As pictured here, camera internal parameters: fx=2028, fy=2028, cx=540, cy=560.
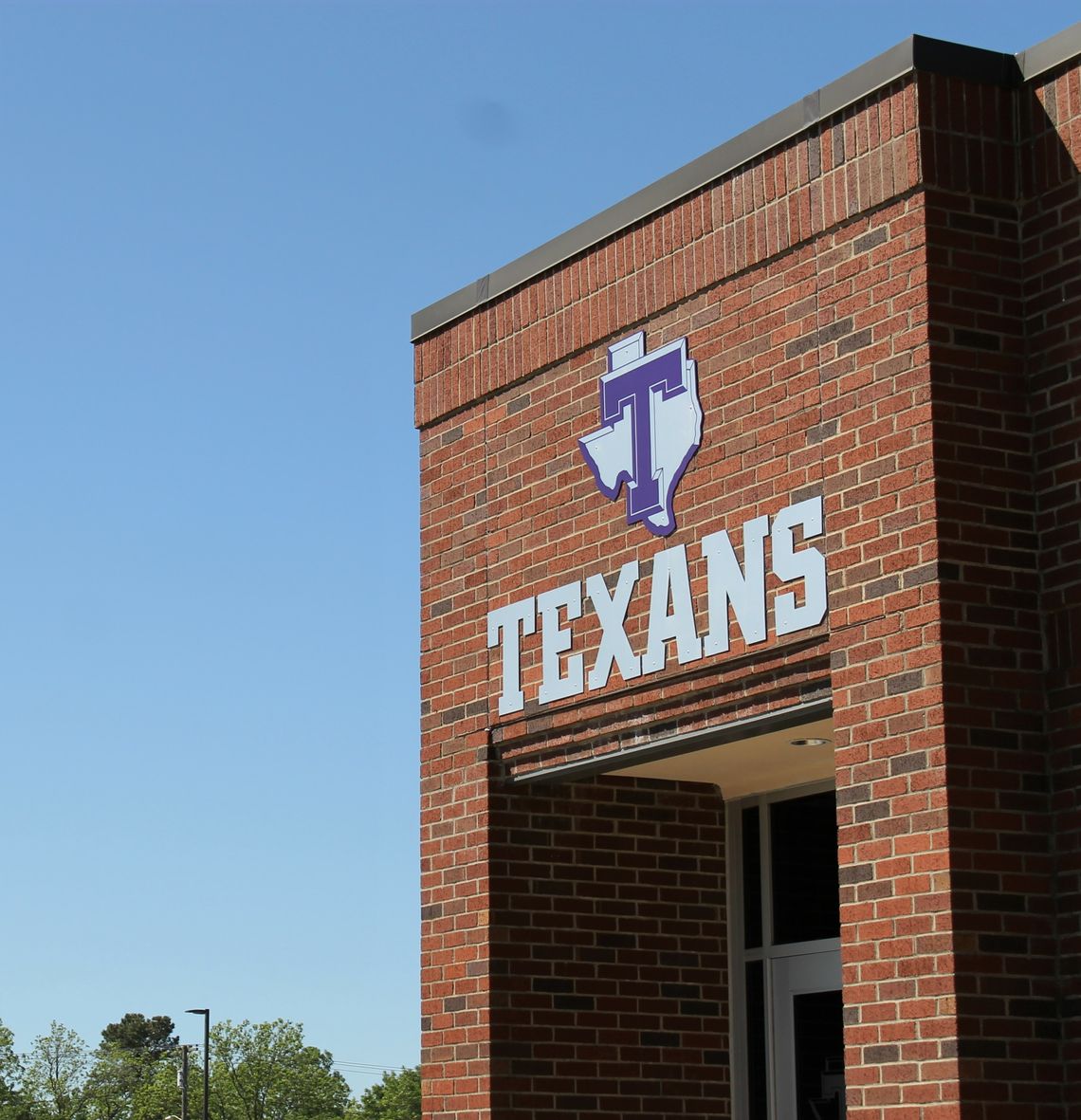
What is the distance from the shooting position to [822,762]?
11805 millimetres

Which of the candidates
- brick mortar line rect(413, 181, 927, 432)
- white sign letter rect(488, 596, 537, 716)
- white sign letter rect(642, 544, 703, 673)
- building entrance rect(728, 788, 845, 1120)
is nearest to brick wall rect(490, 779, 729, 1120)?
building entrance rect(728, 788, 845, 1120)

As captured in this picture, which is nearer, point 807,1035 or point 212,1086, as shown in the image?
point 807,1035

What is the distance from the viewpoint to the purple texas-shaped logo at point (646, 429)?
35.3ft

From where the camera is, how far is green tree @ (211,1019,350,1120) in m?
96.1

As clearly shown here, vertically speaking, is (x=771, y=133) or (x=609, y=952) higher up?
(x=771, y=133)

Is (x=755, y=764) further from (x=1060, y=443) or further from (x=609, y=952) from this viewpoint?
(x=1060, y=443)

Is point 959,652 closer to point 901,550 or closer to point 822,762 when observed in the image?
point 901,550

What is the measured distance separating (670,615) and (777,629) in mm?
892

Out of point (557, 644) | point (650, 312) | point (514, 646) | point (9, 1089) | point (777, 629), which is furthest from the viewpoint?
point (9, 1089)

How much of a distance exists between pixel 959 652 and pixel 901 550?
0.54 meters

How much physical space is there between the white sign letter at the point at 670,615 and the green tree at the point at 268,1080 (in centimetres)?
8946

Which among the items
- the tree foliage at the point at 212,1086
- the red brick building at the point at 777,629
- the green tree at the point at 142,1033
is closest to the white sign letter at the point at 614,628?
the red brick building at the point at 777,629

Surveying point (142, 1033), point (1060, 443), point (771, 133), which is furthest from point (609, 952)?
point (142, 1033)

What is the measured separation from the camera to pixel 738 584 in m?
10.2
